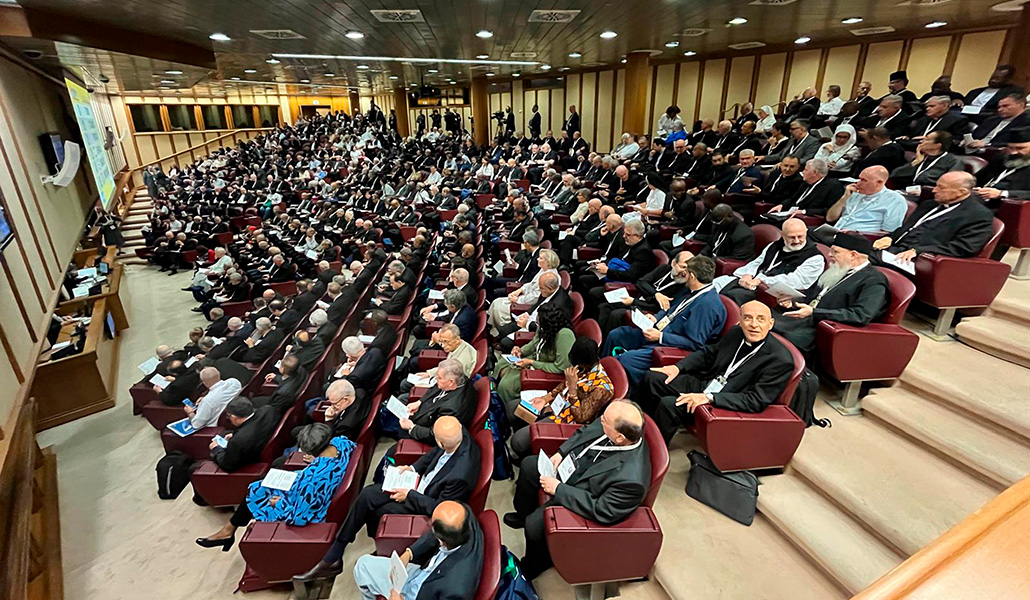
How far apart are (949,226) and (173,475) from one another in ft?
19.9

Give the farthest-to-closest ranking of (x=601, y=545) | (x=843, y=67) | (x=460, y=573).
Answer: (x=843, y=67) < (x=601, y=545) < (x=460, y=573)

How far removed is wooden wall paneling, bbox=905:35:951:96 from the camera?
805 cm

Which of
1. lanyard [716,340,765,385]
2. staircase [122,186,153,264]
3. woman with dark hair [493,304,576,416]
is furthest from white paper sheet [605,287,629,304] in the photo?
staircase [122,186,153,264]

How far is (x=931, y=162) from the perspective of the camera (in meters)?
4.37

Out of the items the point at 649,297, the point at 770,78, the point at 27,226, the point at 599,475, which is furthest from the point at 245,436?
the point at 770,78

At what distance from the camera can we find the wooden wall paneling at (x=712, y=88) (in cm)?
1123

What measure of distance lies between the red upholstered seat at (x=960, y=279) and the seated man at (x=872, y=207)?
2.33 ft

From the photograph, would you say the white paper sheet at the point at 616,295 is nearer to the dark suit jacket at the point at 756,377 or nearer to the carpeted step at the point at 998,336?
the dark suit jacket at the point at 756,377

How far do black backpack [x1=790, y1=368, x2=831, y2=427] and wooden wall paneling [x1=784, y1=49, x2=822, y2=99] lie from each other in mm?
9579

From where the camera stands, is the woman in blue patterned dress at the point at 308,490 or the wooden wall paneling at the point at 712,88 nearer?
the woman in blue patterned dress at the point at 308,490

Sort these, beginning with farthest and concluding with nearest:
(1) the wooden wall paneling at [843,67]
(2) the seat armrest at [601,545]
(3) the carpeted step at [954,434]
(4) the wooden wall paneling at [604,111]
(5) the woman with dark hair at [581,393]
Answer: (4) the wooden wall paneling at [604,111], (1) the wooden wall paneling at [843,67], (5) the woman with dark hair at [581,393], (3) the carpeted step at [954,434], (2) the seat armrest at [601,545]

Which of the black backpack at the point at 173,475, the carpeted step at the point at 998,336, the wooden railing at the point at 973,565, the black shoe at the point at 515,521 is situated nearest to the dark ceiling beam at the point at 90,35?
the black backpack at the point at 173,475

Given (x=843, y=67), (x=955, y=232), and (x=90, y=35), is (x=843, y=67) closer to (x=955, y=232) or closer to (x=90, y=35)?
(x=955, y=232)

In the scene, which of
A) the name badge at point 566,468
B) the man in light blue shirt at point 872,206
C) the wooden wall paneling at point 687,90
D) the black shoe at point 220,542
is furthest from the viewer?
the wooden wall paneling at point 687,90
